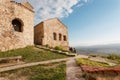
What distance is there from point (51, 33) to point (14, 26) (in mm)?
9417

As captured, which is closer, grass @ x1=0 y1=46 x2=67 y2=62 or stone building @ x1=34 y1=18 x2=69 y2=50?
grass @ x1=0 y1=46 x2=67 y2=62

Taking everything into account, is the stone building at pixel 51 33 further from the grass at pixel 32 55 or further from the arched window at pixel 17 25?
the grass at pixel 32 55

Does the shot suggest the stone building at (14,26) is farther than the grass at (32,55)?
Yes

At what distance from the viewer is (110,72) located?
542cm

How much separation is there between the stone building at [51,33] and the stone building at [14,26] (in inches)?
175

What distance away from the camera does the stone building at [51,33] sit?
26061mm

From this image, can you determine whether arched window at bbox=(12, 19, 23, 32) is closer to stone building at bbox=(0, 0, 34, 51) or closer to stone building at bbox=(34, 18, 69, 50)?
stone building at bbox=(0, 0, 34, 51)

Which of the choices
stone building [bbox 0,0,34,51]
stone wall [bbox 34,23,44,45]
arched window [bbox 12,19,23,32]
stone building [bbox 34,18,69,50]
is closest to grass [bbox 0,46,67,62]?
stone building [bbox 0,0,34,51]

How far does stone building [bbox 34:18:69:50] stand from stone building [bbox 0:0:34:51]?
4448mm

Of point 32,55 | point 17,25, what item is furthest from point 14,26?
point 32,55

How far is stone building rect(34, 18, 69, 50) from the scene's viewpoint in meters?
26.1

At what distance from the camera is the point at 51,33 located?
27.5m

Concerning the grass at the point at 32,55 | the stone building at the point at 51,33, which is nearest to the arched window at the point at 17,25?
the grass at the point at 32,55

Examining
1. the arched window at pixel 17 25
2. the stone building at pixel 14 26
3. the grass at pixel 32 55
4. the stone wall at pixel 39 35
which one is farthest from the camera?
the stone wall at pixel 39 35
